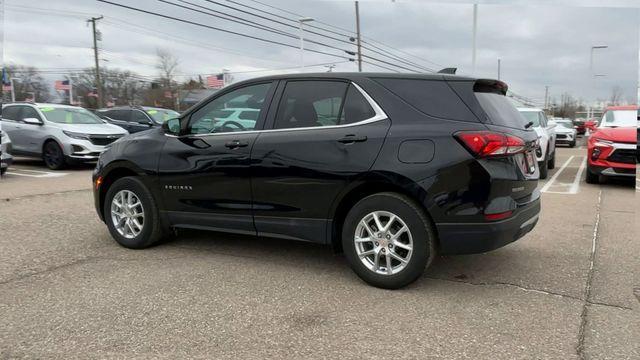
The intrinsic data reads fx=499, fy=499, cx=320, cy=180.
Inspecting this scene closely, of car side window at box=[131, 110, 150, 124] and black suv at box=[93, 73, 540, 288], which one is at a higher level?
car side window at box=[131, 110, 150, 124]

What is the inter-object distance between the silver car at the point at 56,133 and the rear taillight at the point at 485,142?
1064cm

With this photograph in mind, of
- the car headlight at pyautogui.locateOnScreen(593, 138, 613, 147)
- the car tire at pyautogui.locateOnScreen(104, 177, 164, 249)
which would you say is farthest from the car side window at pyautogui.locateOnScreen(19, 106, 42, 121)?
the car headlight at pyautogui.locateOnScreen(593, 138, 613, 147)

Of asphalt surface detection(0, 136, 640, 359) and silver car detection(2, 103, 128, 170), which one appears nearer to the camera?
asphalt surface detection(0, 136, 640, 359)

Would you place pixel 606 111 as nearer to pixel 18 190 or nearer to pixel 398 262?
pixel 398 262

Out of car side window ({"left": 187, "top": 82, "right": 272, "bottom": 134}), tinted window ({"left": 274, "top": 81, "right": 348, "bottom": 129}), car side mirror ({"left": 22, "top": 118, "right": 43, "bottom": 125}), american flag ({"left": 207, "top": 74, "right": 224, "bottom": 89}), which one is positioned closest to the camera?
tinted window ({"left": 274, "top": 81, "right": 348, "bottom": 129})

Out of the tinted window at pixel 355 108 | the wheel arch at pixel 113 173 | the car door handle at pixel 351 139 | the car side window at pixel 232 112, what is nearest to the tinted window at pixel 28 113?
the wheel arch at pixel 113 173

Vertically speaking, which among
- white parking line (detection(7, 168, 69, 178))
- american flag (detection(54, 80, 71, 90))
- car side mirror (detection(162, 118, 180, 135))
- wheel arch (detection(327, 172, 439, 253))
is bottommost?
white parking line (detection(7, 168, 69, 178))

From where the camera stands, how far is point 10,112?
13031 millimetres

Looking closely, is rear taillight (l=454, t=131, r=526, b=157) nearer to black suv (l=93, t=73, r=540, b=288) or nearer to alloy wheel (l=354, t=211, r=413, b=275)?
black suv (l=93, t=73, r=540, b=288)

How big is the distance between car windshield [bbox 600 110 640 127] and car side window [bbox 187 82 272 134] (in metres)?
8.85

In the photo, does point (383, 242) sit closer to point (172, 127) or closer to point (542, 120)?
point (172, 127)

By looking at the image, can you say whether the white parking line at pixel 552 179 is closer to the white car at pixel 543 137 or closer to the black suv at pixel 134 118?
the white car at pixel 543 137

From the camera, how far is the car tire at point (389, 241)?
3.67m

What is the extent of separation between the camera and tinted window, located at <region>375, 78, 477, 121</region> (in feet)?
12.2
